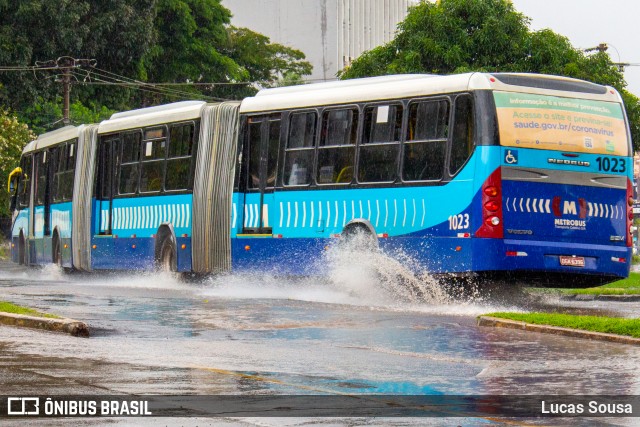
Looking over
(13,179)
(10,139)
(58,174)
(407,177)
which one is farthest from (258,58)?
(407,177)

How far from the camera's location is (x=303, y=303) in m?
20.3

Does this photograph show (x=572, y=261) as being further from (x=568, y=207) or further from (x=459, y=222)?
(x=459, y=222)

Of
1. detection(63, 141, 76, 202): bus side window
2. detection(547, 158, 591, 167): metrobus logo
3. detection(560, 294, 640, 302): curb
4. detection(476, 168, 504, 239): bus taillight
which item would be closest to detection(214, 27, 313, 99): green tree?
detection(63, 141, 76, 202): bus side window

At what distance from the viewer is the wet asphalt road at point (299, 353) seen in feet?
33.1

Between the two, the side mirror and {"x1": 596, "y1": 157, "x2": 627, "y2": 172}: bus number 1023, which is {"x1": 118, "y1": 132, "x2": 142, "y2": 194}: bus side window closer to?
the side mirror

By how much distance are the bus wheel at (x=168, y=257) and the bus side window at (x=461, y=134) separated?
8337 millimetres

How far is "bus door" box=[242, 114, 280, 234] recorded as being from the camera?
923 inches

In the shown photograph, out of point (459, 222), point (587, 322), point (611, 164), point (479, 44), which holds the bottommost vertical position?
point (587, 322)

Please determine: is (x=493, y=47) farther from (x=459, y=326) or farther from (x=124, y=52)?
(x=459, y=326)

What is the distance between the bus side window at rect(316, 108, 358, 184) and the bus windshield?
→ 118 inches

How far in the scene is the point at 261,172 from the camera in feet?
Answer: 77.9

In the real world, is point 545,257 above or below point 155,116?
below

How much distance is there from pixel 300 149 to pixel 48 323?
8641 mm

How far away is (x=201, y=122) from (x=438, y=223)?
760 centimetres
